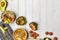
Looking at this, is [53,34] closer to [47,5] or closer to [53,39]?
[53,39]

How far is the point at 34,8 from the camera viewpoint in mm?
1503

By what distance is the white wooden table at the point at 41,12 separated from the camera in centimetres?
147

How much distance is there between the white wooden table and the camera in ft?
4.82

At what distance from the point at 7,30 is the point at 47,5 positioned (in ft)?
1.50

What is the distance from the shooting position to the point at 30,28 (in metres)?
1.51

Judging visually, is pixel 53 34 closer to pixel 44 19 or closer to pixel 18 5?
pixel 44 19

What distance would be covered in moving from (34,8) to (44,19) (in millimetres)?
142

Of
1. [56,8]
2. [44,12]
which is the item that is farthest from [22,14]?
[56,8]

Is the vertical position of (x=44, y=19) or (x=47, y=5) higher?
(x=47, y=5)

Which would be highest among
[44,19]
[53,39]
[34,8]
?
[34,8]

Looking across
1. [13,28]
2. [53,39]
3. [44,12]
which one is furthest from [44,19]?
[13,28]

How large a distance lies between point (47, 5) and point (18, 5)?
0.28 m

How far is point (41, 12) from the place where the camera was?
1494 mm

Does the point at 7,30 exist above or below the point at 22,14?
below
